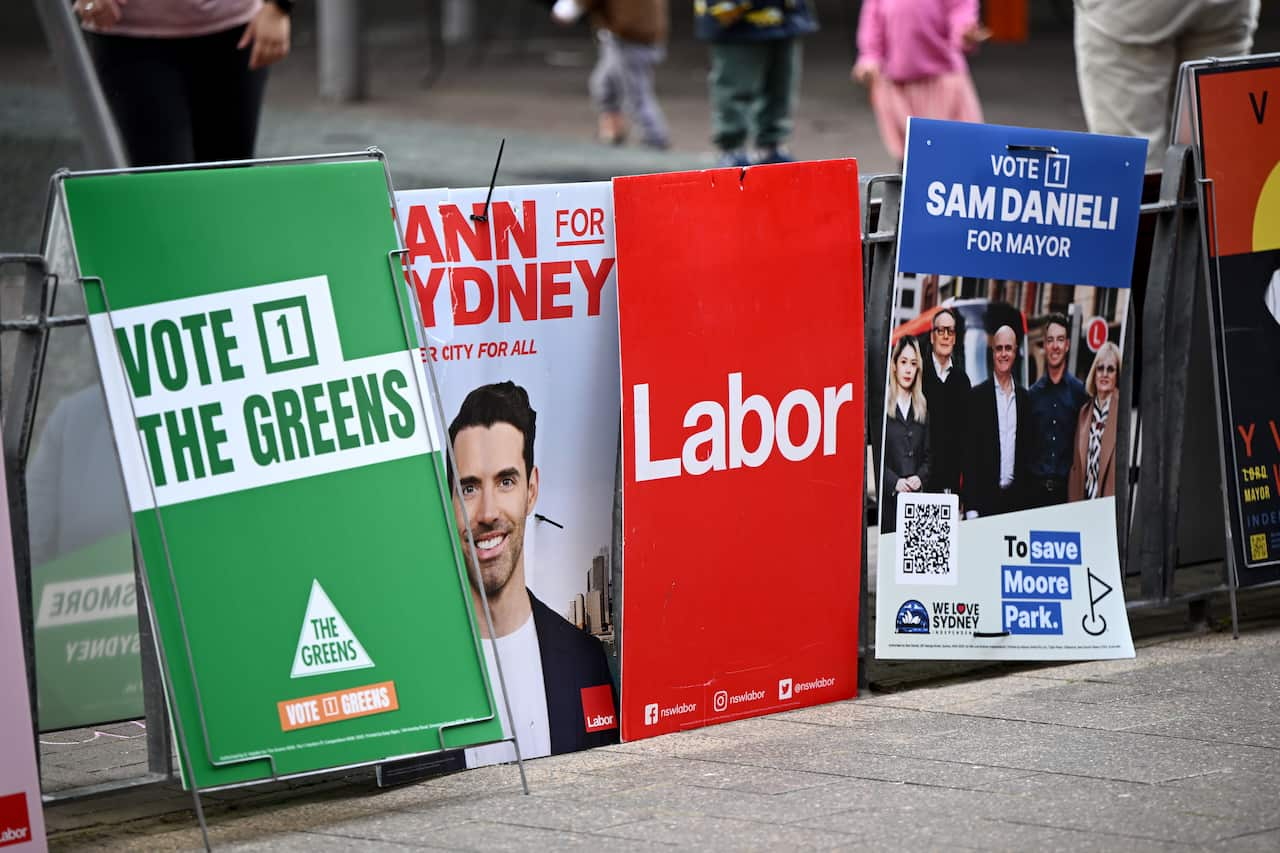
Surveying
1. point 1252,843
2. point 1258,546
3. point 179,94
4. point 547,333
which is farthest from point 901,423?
point 179,94

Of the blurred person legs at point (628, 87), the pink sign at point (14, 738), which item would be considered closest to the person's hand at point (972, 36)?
the blurred person legs at point (628, 87)

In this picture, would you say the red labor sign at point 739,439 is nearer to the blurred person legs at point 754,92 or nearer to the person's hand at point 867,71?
the person's hand at point 867,71

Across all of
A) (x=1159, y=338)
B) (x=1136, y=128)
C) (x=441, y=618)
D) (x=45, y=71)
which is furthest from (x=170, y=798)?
(x=45, y=71)

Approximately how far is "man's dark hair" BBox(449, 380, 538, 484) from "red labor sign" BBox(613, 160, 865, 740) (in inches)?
8.6

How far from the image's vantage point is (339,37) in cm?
1465

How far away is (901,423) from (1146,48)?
101 inches

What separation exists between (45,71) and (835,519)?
6.38m

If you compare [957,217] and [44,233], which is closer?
[44,233]

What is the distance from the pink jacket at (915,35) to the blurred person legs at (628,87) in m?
3.11

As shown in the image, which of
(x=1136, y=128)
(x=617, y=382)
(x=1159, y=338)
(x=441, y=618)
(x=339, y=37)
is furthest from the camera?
(x=339, y=37)

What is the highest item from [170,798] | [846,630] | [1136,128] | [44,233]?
[1136,128]

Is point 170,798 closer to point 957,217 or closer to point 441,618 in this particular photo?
point 441,618

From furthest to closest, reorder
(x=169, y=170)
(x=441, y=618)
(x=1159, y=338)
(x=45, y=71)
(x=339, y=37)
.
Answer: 1. (x=339, y=37)
2. (x=45, y=71)
3. (x=1159, y=338)
4. (x=441, y=618)
5. (x=169, y=170)

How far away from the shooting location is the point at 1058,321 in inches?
193
